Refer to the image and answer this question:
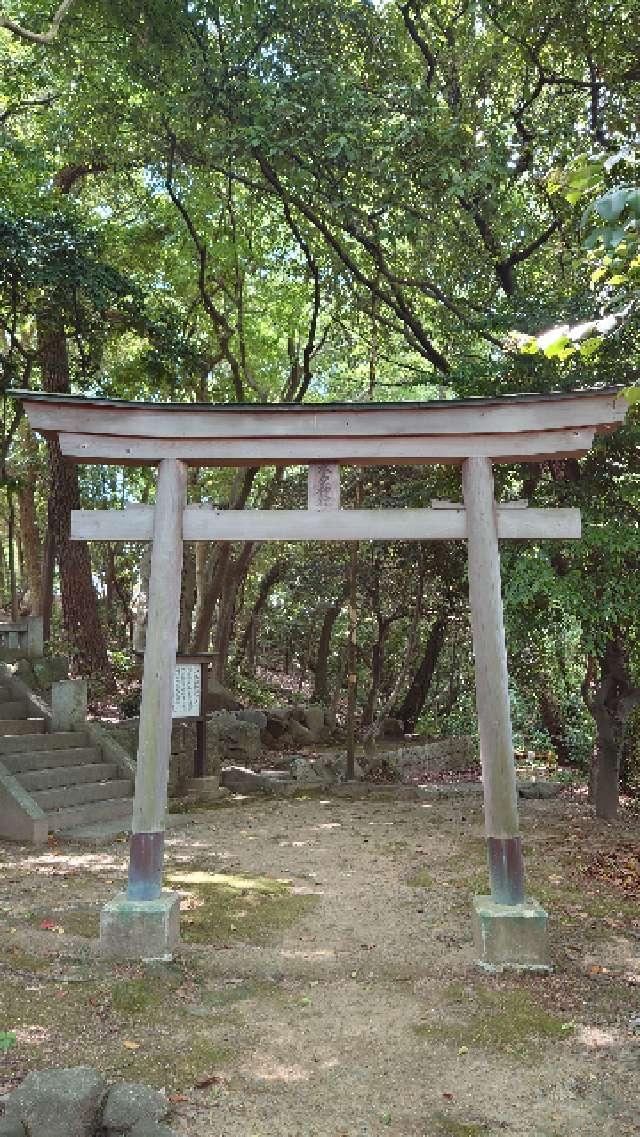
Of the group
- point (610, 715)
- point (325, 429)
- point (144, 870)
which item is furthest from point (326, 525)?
point (610, 715)

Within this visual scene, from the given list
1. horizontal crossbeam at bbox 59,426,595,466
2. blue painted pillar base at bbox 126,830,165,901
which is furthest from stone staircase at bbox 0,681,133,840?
horizontal crossbeam at bbox 59,426,595,466

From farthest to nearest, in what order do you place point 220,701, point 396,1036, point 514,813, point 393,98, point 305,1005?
point 220,701 → point 393,98 → point 514,813 → point 305,1005 → point 396,1036

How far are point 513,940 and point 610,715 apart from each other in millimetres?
4673

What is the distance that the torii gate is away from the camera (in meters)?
5.82

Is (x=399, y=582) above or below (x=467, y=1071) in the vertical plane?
above

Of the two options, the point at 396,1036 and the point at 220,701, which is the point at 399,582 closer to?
the point at 220,701

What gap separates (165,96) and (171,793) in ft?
30.8

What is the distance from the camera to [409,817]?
10594 mm

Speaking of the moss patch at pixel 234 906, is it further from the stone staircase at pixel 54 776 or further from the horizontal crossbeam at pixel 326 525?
the horizontal crossbeam at pixel 326 525

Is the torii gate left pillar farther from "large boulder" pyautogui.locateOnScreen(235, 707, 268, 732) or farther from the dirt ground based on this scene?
"large boulder" pyautogui.locateOnScreen(235, 707, 268, 732)

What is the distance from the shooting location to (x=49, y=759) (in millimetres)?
10367

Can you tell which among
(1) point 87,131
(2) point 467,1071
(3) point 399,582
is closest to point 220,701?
(3) point 399,582

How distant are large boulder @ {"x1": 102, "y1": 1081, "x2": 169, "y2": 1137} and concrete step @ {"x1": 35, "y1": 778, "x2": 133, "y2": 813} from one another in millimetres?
6312

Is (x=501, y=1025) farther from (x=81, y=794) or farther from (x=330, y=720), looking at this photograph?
(x=330, y=720)
